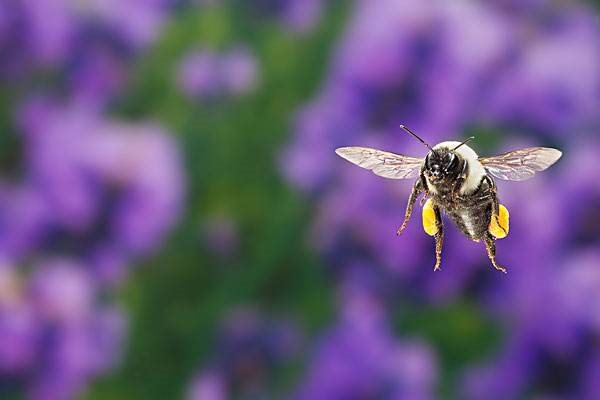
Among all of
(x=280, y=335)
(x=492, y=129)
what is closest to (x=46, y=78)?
(x=280, y=335)

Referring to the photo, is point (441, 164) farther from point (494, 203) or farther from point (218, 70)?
point (218, 70)

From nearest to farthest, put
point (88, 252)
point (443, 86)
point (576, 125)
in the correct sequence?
point (443, 86)
point (576, 125)
point (88, 252)

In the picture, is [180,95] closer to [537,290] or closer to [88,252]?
[88,252]

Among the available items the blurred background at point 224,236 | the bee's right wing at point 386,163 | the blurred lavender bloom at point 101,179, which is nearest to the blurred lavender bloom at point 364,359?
the blurred background at point 224,236

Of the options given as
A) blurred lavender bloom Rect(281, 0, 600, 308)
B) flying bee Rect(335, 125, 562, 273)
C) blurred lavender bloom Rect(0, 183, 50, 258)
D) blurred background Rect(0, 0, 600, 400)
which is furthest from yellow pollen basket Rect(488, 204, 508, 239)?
blurred lavender bloom Rect(0, 183, 50, 258)

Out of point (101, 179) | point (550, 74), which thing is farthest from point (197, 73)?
point (550, 74)

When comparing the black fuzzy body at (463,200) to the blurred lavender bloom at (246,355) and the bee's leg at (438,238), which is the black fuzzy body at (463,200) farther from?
the blurred lavender bloom at (246,355)
